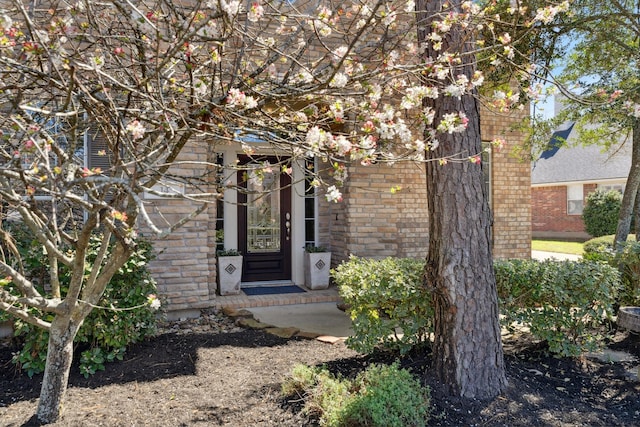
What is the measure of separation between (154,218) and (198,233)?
1.84 ft

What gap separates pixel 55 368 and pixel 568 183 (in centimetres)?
2241

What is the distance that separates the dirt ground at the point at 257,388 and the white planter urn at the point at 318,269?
2569 mm

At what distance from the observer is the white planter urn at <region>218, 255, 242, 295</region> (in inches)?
263

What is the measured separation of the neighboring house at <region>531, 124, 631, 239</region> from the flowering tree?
19.1 meters

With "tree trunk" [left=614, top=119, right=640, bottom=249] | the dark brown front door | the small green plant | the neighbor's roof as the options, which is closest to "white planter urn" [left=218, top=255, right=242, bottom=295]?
the small green plant

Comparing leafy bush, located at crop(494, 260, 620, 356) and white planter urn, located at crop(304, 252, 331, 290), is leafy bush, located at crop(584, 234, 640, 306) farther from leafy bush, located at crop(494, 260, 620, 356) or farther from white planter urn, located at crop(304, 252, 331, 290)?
white planter urn, located at crop(304, 252, 331, 290)

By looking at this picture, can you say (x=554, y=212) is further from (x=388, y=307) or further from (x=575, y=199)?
(x=388, y=307)

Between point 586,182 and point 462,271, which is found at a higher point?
point 586,182

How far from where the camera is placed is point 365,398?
107 inches

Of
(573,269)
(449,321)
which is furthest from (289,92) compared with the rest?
(573,269)

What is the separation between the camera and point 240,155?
286 inches

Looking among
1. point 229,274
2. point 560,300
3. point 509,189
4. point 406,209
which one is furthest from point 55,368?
point 509,189

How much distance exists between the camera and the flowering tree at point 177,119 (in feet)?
6.86

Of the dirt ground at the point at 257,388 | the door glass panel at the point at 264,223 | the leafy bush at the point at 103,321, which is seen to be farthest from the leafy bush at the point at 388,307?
the door glass panel at the point at 264,223
